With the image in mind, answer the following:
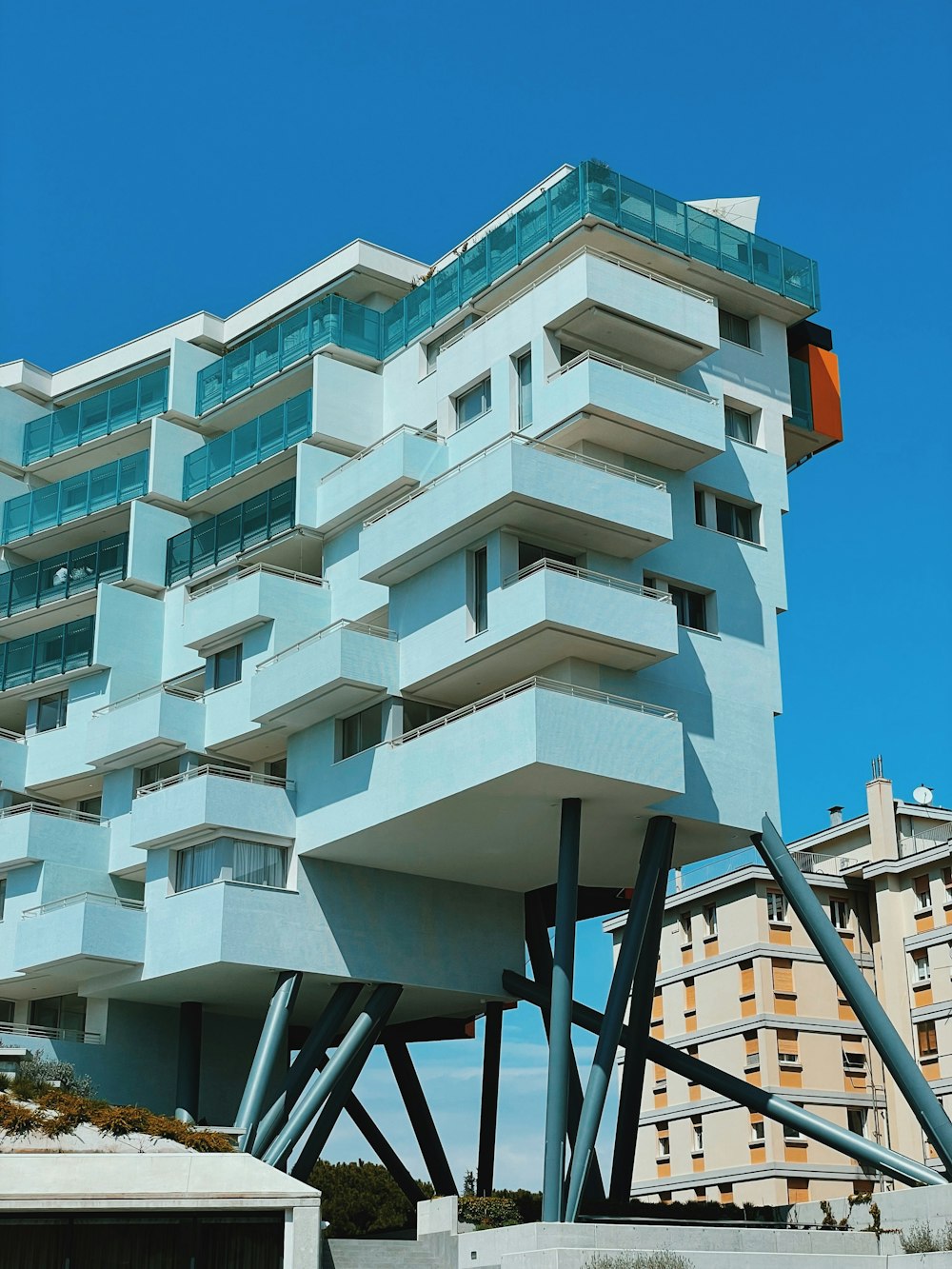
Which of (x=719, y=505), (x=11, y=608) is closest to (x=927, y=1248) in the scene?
(x=719, y=505)

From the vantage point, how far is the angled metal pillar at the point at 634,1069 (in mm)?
43469

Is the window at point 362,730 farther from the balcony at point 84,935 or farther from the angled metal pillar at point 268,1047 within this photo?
the balcony at point 84,935

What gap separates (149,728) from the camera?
4903 centimetres

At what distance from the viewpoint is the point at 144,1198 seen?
31.7 metres

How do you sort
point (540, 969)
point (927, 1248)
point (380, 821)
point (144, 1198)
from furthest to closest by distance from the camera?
point (540, 969)
point (380, 821)
point (927, 1248)
point (144, 1198)

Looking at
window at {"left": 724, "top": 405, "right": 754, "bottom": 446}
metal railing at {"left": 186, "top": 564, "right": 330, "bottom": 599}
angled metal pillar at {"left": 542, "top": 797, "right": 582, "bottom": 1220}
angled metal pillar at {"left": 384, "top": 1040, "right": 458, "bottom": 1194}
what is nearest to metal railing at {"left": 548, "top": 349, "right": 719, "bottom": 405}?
window at {"left": 724, "top": 405, "right": 754, "bottom": 446}

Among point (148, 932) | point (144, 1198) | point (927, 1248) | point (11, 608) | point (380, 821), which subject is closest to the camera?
point (144, 1198)

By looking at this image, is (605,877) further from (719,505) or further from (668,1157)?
(668,1157)

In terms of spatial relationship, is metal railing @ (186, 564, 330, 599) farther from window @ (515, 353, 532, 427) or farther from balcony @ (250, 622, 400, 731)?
window @ (515, 353, 532, 427)

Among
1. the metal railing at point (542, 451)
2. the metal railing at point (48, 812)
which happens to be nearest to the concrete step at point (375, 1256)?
the metal railing at point (48, 812)

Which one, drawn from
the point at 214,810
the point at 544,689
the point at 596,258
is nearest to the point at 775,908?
the point at 214,810

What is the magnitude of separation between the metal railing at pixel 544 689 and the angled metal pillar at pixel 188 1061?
11434mm

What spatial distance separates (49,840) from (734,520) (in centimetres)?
2206

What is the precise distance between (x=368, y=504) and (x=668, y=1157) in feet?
156
